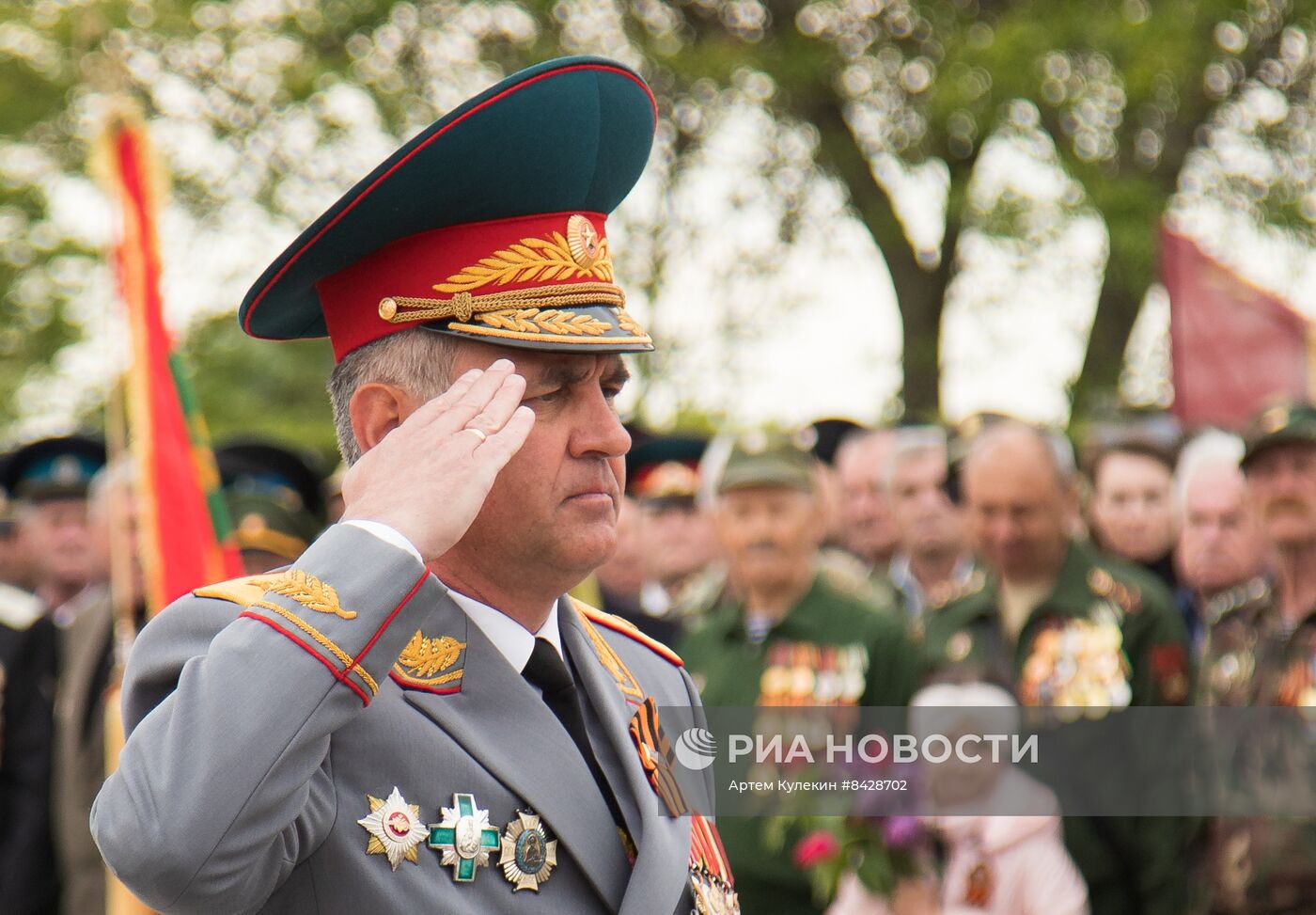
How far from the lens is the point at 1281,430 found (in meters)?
5.16

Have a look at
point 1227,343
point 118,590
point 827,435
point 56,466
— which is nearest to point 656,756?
point 118,590

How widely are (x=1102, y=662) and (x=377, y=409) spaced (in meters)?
3.56

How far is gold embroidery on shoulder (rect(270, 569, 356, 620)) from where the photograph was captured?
197cm

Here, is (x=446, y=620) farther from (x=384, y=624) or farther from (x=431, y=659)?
(x=384, y=624)

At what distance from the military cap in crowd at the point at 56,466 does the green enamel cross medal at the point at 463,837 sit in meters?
6.26

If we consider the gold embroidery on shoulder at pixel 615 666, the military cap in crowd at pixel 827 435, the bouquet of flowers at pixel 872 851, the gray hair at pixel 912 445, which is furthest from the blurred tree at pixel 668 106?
the gold embroidery on shoulder at pixel 615 666

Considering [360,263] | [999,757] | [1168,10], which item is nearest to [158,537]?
[999,757]

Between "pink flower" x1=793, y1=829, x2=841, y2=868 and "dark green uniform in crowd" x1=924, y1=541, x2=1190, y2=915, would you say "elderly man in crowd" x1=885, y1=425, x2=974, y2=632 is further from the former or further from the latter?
"pink flower" x1=793, y1=829, x2=841, y2=868

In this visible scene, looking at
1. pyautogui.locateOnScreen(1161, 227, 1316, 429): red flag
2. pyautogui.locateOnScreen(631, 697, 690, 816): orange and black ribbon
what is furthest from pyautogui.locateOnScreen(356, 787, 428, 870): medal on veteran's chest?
pyautogui.locateOnScreen(1161, 227, 1316, 429): red flag

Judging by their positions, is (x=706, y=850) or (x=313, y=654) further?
(x=706, y=850)

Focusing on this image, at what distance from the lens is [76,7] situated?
47.8 ft

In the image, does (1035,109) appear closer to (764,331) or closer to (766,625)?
(764,331)

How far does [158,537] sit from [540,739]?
354 centimetres

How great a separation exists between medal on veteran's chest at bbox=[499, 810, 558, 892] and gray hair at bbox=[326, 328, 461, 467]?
585mm
